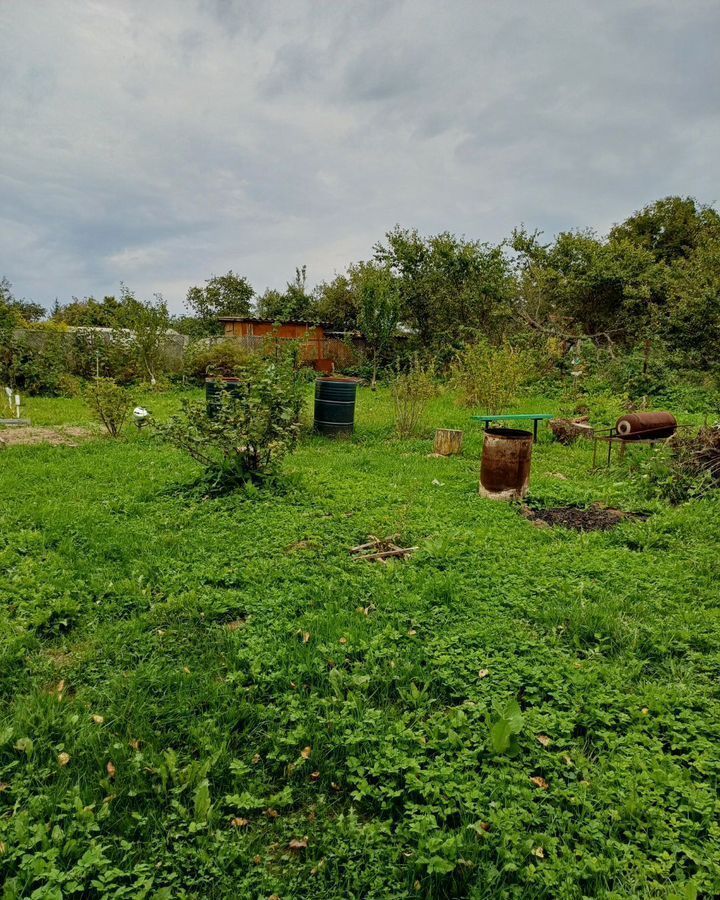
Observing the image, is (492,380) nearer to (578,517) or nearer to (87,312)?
(578,517)

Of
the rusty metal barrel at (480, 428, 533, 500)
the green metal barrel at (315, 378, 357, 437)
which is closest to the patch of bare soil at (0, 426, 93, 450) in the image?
the green metal barrel at (315, 378, 357, 437)

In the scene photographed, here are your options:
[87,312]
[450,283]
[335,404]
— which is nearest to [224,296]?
[87,312]

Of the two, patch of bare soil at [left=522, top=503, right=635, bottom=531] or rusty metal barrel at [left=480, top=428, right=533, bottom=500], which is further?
rusty metal barrel at [left=480, top=428, right=533, bottom=500]

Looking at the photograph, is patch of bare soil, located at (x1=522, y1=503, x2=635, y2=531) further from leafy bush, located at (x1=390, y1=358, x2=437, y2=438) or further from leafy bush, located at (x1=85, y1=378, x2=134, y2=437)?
leafy bush, located at (x1=85, y1=378, x2=134, y2=437)

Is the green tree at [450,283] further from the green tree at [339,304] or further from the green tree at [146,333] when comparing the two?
the green tree at [146,333]

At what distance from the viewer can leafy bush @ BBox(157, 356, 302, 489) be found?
536 centimetres

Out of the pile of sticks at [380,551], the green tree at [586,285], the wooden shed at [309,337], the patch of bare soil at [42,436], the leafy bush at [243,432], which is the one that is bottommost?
the pile of sticks at [380,551]

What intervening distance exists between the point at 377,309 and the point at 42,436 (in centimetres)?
1183

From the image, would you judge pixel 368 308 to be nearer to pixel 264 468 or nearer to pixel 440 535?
pixel 264 468

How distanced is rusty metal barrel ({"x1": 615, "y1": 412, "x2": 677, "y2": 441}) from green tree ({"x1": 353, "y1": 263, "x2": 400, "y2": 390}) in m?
11.4

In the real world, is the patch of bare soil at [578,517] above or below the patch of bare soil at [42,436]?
below

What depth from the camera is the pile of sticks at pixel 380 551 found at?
4.00 m

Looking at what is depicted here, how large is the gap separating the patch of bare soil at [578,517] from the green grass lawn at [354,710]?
1.23ft

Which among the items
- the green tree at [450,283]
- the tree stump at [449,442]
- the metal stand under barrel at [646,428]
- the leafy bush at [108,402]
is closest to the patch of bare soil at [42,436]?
the leafy bush at [108,402]
